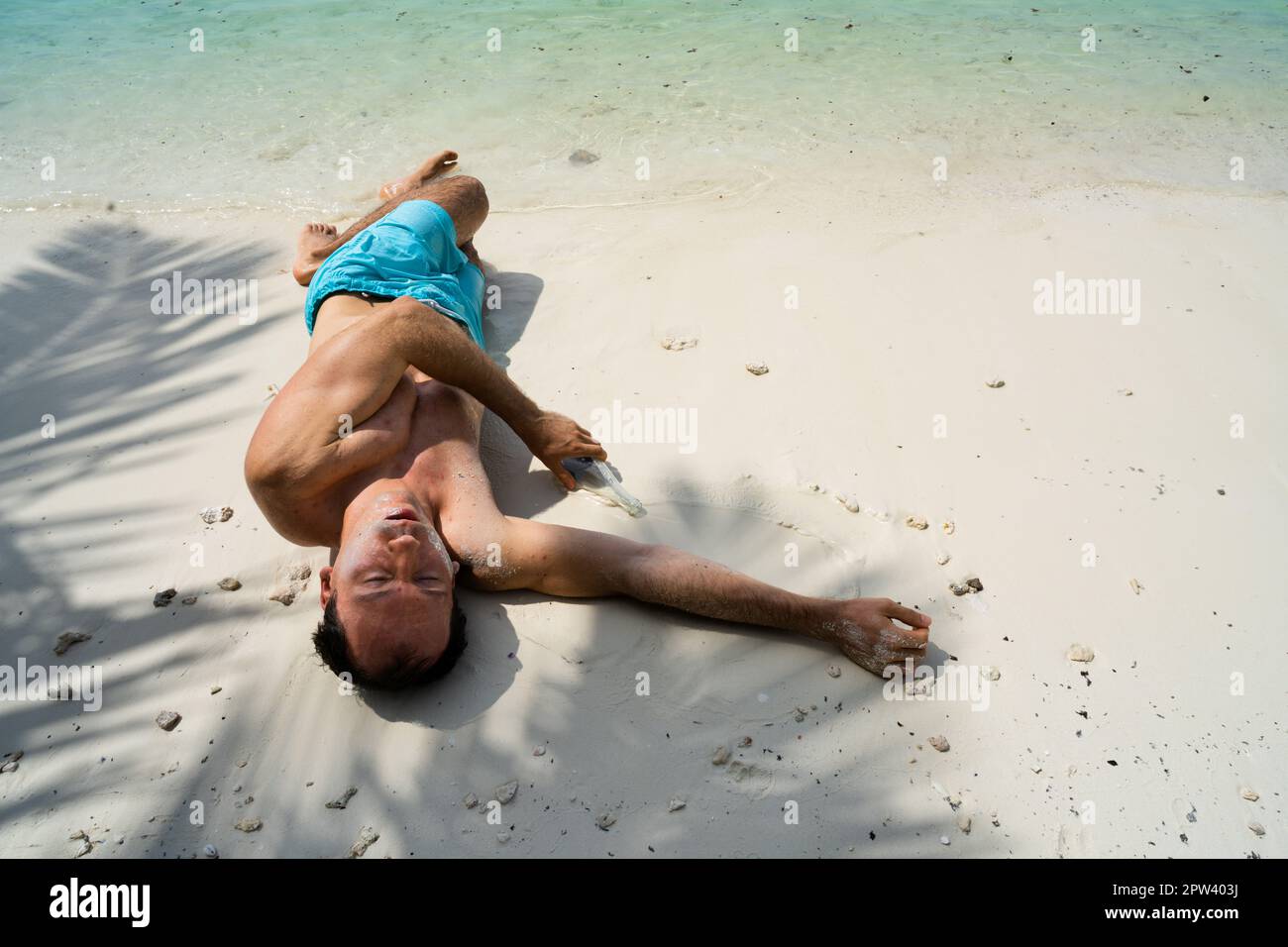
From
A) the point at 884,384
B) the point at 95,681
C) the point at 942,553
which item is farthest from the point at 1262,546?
the point at 95,681

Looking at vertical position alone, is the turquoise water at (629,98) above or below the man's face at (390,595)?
above

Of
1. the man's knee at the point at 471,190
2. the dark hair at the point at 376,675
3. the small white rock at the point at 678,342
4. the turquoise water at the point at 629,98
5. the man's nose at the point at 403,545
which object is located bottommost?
the dark hair at the point at 376,675

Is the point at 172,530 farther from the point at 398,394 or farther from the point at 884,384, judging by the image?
the point at 884,384

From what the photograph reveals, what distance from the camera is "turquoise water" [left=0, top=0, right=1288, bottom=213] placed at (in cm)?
512

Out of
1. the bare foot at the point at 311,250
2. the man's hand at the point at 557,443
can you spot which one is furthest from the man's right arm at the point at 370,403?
the bare foot at the point at 311,250

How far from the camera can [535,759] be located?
7.49 ft

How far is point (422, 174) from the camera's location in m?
4.39

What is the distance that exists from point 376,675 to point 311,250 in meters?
2.58

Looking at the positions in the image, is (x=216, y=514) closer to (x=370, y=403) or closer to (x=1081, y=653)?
(x=370, y=403)

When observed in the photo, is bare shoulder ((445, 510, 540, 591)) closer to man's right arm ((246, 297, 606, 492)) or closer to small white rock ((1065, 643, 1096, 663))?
man's right arm ((246, 297, 606, 492))

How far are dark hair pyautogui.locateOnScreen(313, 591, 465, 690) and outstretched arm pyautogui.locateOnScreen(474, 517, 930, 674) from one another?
0.27 meters

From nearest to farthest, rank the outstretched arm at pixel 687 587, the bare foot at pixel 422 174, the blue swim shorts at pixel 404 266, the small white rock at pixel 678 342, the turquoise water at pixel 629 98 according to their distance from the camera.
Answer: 1. the outstretched arm at pixel 687 587
2. the blue swim shorts at pixel 404 266
3. the small white rock at pixel 678 342
4. the bare foot at pixel 422 174
5. the turquoise water at pixel 629 98

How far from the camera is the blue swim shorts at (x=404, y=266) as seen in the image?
→ 332 cm

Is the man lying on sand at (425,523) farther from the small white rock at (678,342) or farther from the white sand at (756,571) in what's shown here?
the small white rock at (678,342)
